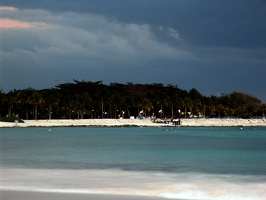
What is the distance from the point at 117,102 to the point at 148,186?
433 feet

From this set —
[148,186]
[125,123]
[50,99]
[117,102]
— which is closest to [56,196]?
[148,186]

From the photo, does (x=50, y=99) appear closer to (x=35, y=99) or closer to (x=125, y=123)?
(x=35, y=99)

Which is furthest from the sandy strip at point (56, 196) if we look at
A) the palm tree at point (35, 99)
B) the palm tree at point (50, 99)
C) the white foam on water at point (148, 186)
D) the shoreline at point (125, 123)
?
the palm tree at point (50, 99)

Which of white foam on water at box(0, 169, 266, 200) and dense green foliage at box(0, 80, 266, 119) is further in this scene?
dense green foliage at box(0, 80, 266, 119)

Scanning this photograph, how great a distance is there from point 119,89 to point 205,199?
6388 inches

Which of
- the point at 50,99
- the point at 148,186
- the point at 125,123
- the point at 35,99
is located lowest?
the point at 148,186

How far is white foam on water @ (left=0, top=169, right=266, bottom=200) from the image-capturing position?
55.1 feet

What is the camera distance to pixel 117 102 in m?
150

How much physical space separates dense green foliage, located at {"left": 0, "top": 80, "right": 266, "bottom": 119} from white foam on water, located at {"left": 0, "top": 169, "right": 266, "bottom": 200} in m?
114

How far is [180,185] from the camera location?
19.3 metres

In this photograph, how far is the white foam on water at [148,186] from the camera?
16.8m

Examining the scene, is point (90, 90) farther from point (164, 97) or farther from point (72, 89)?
point (164, 97)

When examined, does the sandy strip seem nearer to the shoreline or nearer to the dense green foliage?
the shoreline

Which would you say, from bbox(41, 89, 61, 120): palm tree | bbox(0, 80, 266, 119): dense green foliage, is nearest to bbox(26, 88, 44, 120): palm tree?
bbox(0, 80, 266, 119): dense green foliage
